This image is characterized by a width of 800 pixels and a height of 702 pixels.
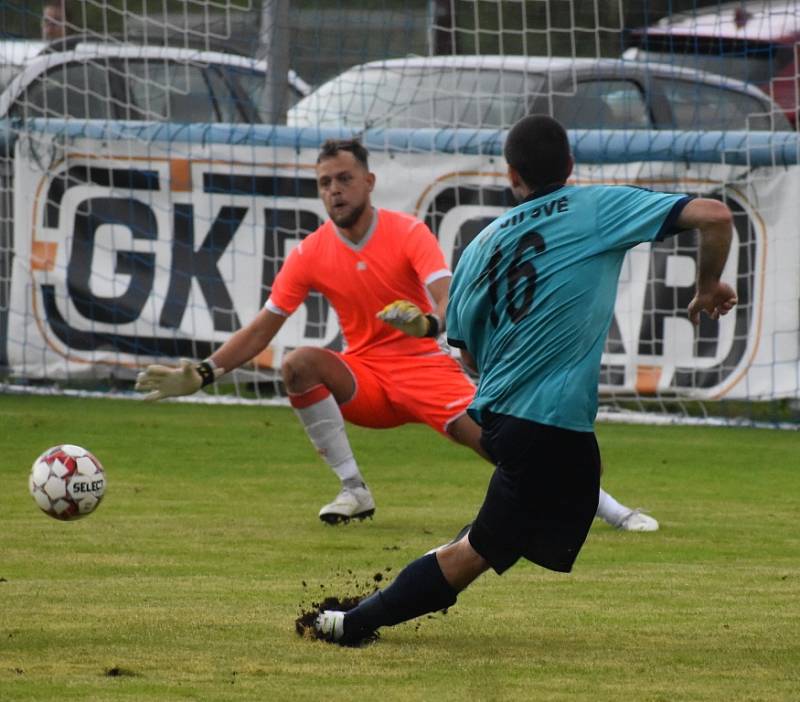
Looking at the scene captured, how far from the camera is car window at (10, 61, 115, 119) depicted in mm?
13234

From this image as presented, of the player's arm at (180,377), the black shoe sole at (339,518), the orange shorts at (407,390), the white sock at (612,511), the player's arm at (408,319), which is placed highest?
the player's arm at (408,319)

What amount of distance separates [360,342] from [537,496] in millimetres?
3485

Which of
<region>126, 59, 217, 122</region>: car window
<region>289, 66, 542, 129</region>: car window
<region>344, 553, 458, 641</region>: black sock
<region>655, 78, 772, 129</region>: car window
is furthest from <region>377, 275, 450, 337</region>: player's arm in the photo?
<region>126, 59, 217, 122</region>: car window

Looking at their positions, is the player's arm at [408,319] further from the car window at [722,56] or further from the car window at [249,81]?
the car window at [249,81]

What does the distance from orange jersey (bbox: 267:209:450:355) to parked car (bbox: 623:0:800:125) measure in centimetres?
559

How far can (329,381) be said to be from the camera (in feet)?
26.5

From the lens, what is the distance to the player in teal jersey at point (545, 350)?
4871mm

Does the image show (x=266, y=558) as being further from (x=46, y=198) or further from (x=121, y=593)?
(x=46, y=198)

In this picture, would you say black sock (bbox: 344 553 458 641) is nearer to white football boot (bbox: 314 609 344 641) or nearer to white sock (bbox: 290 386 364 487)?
white football boot (bbox: 314 609 344 641)

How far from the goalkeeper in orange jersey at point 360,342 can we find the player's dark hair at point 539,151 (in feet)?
8.56

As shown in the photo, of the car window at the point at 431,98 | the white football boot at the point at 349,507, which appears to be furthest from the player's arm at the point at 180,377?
the car window at the point at 431,98

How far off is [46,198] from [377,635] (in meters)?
8.20

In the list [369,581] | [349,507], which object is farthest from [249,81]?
[369,581]

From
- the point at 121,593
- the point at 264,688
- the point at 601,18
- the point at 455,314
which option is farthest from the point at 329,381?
the point at 601,18
